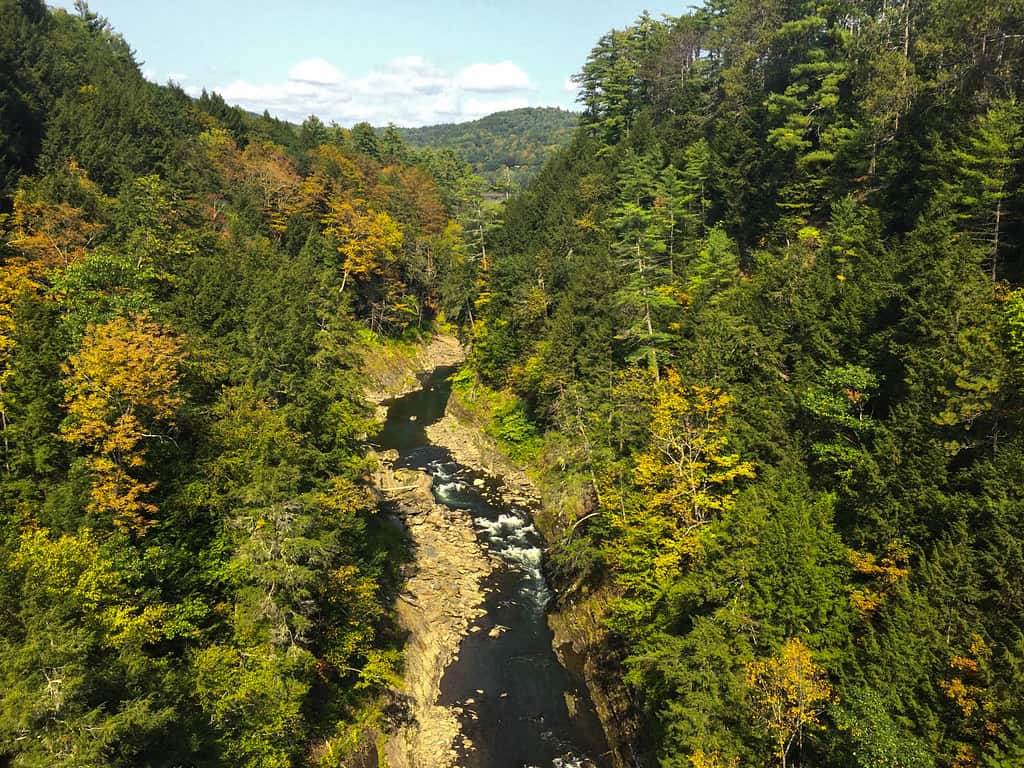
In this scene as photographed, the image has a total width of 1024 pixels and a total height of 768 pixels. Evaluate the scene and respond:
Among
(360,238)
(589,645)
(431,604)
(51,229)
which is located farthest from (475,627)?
(360,238)

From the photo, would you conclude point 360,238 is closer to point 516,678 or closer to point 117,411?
point 117,411

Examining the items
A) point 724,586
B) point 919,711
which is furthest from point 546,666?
point 919,711

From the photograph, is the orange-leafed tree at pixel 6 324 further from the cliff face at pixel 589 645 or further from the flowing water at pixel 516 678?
the cliff face at pixel 589 645

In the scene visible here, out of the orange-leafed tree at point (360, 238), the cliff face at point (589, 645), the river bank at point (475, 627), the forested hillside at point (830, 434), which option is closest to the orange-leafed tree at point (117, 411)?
the river bank at point (475, 627)

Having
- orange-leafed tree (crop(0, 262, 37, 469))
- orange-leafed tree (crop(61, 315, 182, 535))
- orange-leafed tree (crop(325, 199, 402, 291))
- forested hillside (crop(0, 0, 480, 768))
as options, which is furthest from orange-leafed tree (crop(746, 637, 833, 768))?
orange-leafed tree (crop(325, 199, 402, 291))

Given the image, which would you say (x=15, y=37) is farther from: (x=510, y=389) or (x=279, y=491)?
(x=279, y=491)

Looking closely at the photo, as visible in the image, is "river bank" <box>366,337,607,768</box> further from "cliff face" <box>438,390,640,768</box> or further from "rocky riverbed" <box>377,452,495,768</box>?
"cliff face" <box>438,390,640,768</box>
